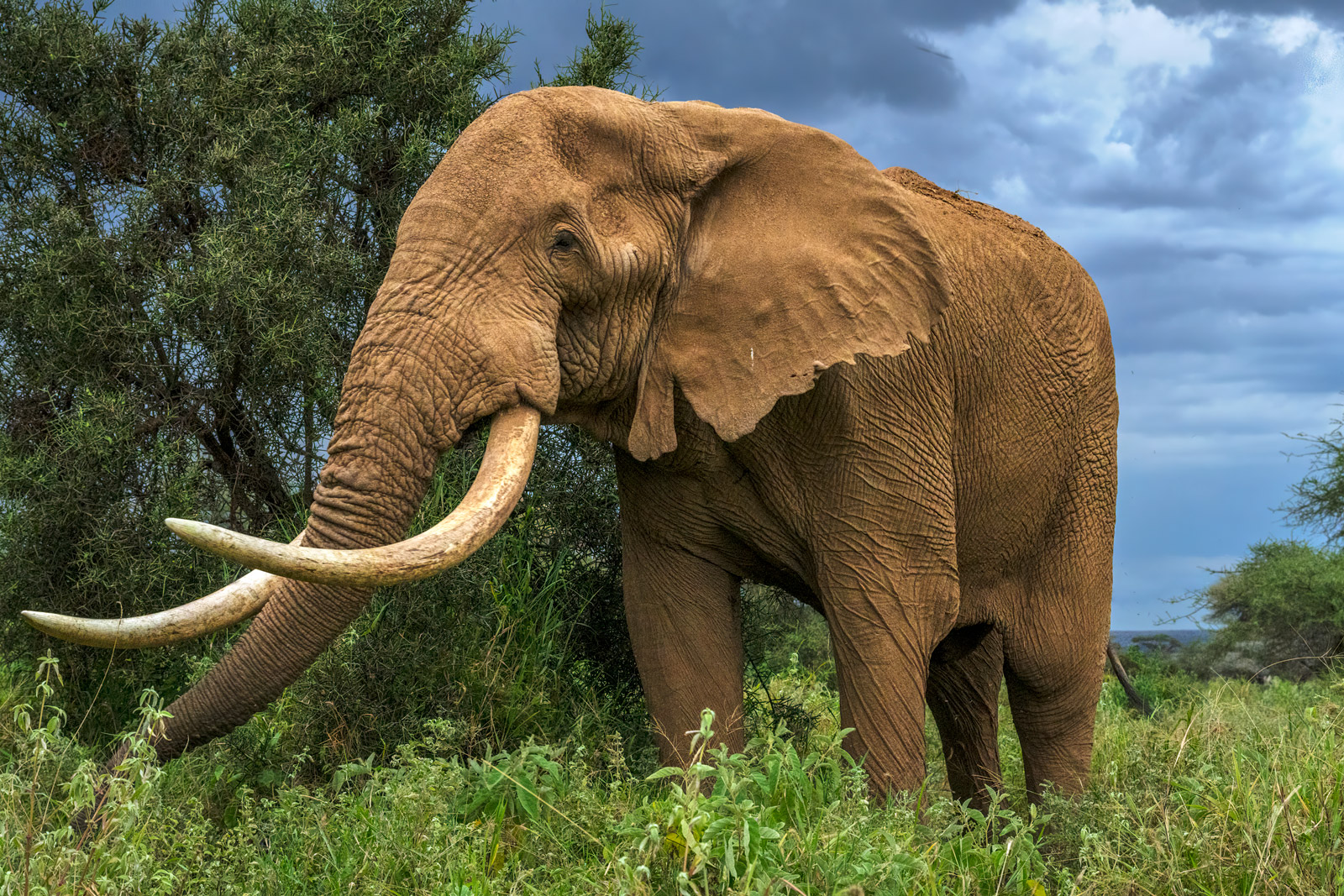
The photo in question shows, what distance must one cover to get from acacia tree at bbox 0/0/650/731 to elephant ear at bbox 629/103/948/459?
3442mm

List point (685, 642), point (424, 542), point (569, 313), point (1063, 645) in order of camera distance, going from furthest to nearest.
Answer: point (1063, 645) < point (685, 642) < point (569, 313) < point (424, 542)

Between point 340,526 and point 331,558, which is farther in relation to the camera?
point 340,526

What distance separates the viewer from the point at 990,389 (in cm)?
589

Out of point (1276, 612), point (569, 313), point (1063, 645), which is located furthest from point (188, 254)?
point (1276, 612)

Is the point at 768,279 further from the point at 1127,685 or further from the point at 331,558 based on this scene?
the point at 1127,685

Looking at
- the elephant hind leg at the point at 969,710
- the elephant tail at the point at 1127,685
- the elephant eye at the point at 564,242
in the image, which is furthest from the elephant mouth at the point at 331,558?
the elephant tail at the point at 1127,685

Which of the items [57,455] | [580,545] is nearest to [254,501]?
[57,455]

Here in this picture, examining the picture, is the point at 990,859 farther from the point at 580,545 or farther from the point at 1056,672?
the point at 580,545

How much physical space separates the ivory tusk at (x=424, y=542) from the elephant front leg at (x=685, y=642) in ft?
4.43

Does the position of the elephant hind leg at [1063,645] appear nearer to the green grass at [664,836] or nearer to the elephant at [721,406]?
the elephant at [721,406]

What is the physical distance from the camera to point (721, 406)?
492 cm

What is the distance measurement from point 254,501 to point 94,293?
1.79 metres

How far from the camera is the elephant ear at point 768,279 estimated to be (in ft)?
16.2

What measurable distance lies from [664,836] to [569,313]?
2.06 meters
